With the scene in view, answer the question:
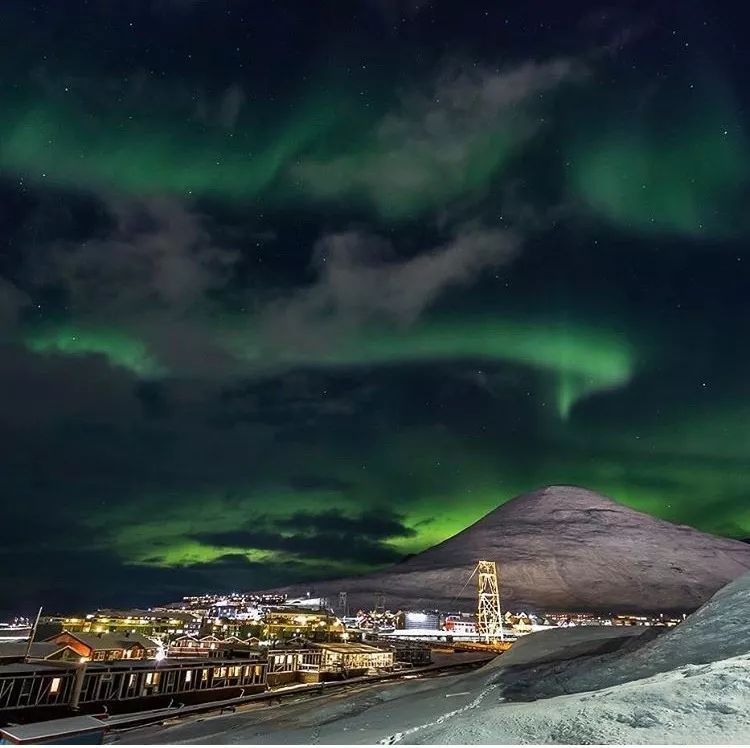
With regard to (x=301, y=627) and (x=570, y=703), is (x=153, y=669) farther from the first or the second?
(x=301, y=627)

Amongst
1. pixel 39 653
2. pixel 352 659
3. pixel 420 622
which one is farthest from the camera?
pixel 420 622

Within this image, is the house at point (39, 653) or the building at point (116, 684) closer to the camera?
the building at point (116, 684)

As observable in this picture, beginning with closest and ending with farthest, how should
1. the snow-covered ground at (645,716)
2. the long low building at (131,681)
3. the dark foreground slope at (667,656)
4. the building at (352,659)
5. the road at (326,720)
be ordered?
the snow-covered ground at (645,716) → the dark foreground slope at (667,656) → the road at (326,720) → the long low building at (131,681) → the building at (352,659)

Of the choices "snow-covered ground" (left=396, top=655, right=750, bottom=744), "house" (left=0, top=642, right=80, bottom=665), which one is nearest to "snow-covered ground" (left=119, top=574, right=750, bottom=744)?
"snow-covered ground" (left=396, top=655, right=750, bottom=744)

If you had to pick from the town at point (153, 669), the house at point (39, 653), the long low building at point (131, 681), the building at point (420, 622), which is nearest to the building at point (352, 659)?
the town at point (153, 669)

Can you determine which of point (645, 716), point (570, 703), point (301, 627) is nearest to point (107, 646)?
point (570, 703)

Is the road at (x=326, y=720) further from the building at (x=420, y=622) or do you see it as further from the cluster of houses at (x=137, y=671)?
the building at (x=420, y=622)
